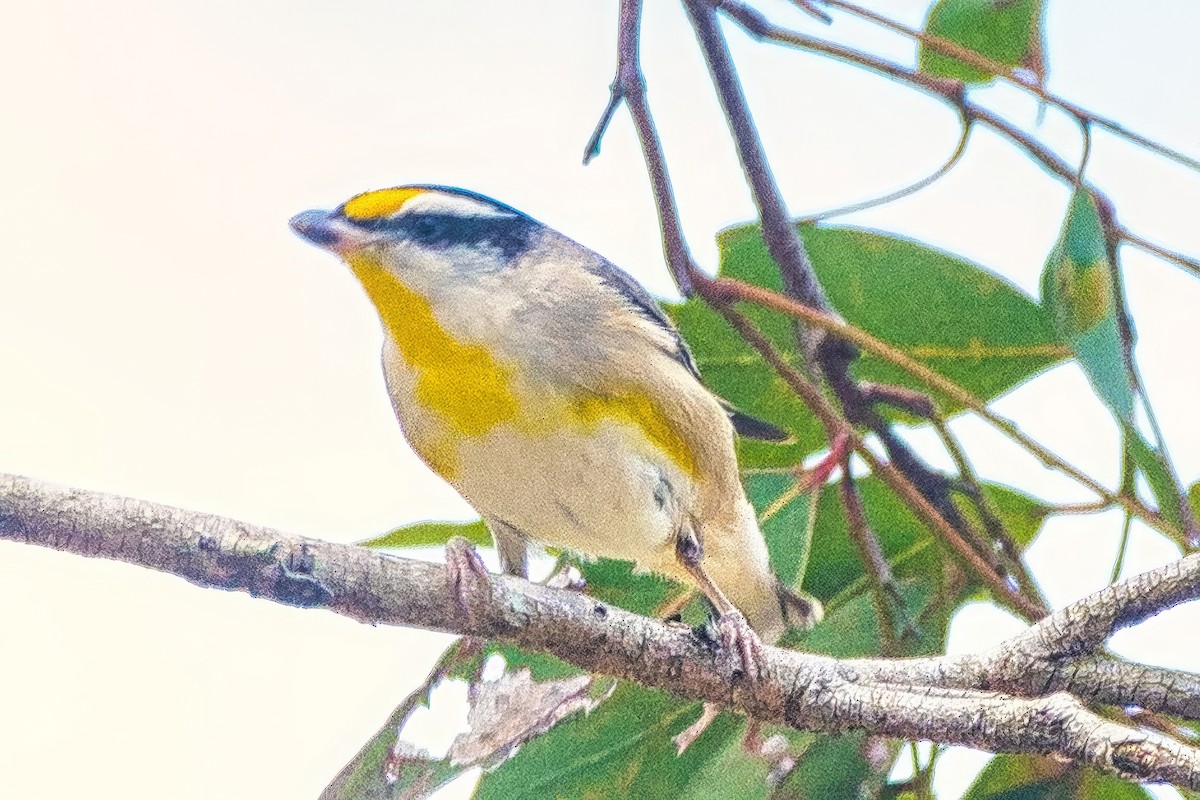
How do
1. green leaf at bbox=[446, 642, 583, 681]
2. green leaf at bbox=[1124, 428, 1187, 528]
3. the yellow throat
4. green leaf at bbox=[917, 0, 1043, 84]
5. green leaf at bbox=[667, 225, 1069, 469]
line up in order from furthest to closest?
green leaf at bbox=[667, 225, 1069, 469], green leaf at bbox=[446, 642, 583, 681], green leaf at bbox=[917, 0, 1043, 84], the yellow throat, green leaf at bbox=[1124, 428, 1187, 528]

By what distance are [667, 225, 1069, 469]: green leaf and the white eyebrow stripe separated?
0.32 meters

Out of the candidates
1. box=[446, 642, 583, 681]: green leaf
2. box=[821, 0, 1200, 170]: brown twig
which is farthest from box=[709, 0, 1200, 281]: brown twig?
box=[446, 642, 583, 681]: green leaf

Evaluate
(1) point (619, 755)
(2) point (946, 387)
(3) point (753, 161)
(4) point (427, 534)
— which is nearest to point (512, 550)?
(4) point (427, 534)

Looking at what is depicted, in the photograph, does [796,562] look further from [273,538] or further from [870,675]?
[273,538]

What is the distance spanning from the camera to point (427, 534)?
201 centimetres

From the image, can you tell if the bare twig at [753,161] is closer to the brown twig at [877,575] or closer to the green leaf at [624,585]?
the brown twig at [877,575]

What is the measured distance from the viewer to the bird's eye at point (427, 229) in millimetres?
1862

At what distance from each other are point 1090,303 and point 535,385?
2.02 ft

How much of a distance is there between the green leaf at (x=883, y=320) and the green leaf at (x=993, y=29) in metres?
0.30

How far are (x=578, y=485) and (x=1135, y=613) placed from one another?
72 centimetres

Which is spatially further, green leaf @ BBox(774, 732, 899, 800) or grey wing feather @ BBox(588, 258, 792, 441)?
grey wing feather @ BBox(588, 258, 792, 441)

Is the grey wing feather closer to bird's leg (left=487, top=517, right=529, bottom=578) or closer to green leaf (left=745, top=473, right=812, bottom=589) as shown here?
green leaf (left=745, top=473, right=812, bottom=589)

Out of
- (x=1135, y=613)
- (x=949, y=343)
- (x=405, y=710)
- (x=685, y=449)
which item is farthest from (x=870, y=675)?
(x=949, y=343)

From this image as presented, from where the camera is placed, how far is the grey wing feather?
6.59 ft
